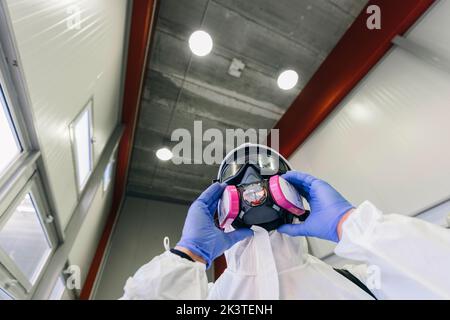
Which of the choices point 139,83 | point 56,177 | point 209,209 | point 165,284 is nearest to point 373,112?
point 209,209

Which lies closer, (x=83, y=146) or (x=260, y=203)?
(x=260, y=203)

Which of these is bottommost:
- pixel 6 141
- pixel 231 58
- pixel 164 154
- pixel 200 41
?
pixel 6 141

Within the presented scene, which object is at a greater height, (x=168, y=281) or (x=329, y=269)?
(x=329, y=269)

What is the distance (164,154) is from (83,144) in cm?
164

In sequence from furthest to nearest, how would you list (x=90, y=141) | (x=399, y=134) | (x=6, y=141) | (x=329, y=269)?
(x=90, y=141) < (x=399, y=134) < (x=6, y=141) < (x=329, y=269)

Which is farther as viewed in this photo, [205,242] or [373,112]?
[373,112]

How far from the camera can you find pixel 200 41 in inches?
90.3

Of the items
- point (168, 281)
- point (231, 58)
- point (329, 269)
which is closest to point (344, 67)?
point (231, 58)

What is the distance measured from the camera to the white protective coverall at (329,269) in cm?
56

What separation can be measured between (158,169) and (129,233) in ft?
4.48

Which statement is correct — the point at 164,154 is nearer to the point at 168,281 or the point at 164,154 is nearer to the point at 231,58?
the point at 231,58

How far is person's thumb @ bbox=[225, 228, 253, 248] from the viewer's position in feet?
3.33

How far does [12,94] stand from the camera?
1.09 meters

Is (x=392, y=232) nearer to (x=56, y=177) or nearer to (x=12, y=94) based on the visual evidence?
(x=12, y=94)
